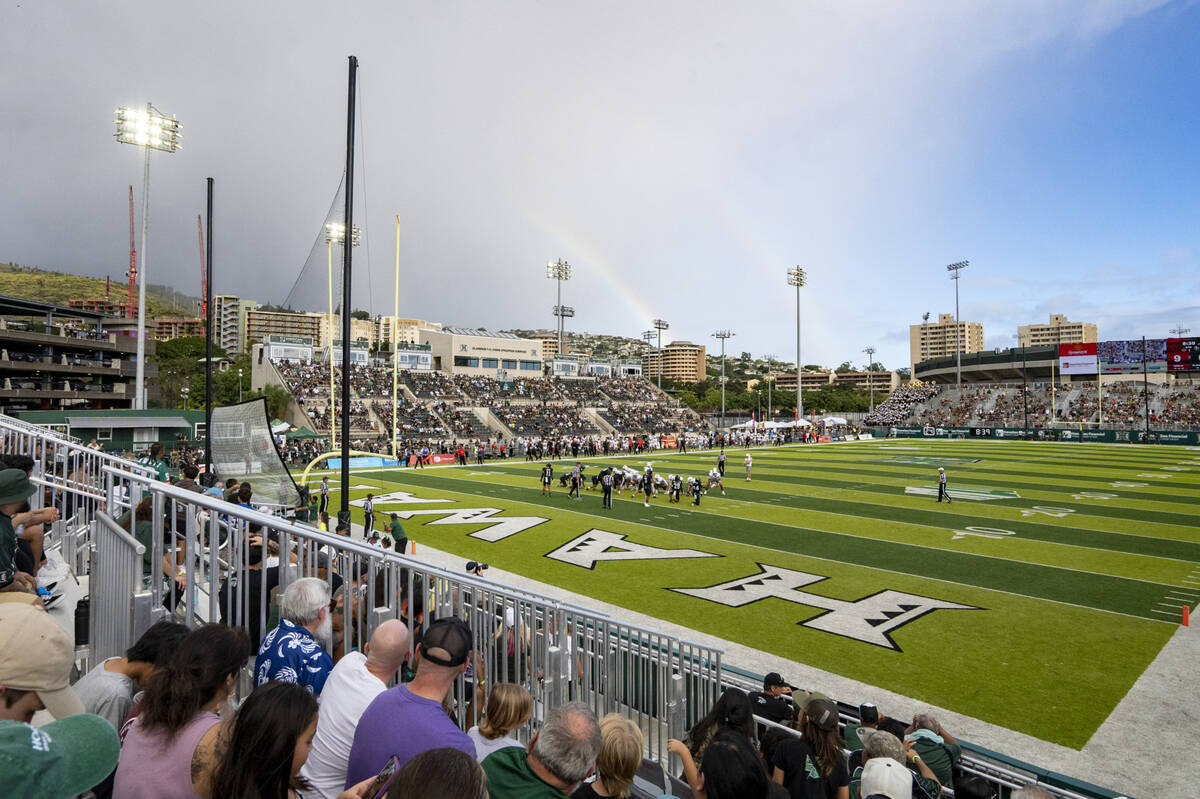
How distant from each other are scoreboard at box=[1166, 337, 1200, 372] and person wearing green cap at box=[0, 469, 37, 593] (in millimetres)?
90814

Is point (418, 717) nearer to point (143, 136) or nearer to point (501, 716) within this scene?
point (501, 716)

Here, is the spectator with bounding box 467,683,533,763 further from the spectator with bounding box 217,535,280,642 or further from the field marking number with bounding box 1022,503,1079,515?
the field marking number with bounding box 1022,503,1079,515

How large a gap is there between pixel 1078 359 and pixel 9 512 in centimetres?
9234

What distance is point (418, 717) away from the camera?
2.83 meters

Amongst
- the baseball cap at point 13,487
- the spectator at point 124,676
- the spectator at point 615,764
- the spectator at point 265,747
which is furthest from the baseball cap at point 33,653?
the baseball cap at point 13,487

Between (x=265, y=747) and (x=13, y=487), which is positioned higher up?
(x=13, y=487)

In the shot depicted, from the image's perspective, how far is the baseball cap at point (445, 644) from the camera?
9.80 feet

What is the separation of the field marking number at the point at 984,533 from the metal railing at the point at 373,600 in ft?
48.9

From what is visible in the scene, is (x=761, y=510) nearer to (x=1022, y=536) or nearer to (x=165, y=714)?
(x=1022, y=536)

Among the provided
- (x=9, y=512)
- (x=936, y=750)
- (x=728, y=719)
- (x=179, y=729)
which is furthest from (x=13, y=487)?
(x=936, y=750)

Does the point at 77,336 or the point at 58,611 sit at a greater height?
the point at 77,336

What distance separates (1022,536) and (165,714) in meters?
20.8

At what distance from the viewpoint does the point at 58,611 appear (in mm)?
5855

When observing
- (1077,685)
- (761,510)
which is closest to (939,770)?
(1077,685)
